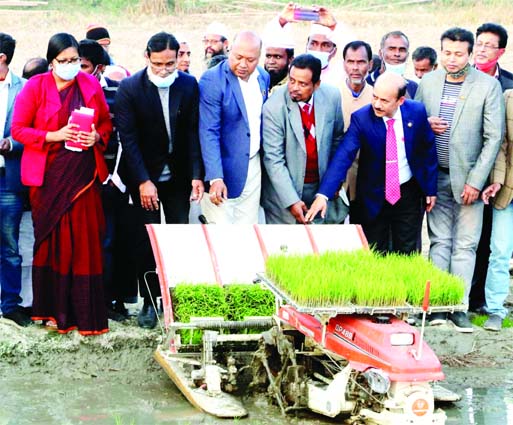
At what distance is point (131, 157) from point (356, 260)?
239 cm

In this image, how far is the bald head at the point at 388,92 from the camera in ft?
30.0

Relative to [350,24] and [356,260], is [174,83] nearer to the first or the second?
[356,260]

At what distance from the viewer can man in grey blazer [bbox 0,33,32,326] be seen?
30.6 feet

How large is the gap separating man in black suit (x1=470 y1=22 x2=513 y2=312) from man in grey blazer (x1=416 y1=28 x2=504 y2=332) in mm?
486

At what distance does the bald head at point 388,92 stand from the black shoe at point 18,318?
327 cm

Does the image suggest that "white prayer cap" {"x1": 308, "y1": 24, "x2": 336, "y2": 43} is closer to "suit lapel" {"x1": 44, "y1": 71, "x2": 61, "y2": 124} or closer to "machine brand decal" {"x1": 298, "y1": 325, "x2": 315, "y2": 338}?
"suit lapel" {"x1": 44, "y1": 71, "x2": 61, "y2": 124}

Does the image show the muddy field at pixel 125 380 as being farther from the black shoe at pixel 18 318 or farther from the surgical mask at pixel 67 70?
the surgical mask at pixel 67 70

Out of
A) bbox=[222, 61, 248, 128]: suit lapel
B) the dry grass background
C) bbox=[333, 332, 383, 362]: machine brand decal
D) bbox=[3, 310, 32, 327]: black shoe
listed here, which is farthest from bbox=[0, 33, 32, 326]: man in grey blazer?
the dry grass background

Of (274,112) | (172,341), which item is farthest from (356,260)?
(274,112)

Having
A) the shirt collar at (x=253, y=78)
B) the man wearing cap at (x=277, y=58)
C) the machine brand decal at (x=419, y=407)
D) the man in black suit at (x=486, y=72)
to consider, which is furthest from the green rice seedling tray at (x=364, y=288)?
the man wearing cap at (x=277, y=58)

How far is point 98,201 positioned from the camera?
30.0 feet

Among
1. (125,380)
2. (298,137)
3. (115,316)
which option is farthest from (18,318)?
Answer: (298,137)

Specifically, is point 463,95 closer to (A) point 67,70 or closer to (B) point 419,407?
(A) point 67,70

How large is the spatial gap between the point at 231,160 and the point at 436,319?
2.19m
